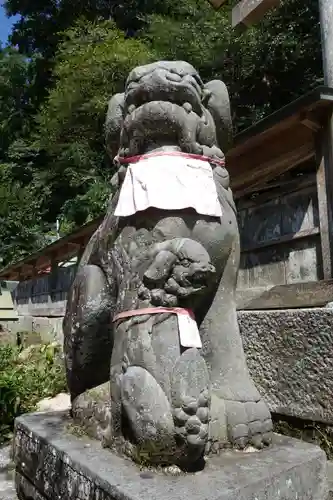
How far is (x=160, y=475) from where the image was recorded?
1.41 m

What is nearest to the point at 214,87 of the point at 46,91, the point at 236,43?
the point at 236,43

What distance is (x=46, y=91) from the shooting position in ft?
66.2

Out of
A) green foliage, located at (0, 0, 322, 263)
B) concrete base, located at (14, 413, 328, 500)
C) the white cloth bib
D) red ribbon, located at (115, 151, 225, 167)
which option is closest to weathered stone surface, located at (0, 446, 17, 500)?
concrete base, located at (14, 413, 328, 500)

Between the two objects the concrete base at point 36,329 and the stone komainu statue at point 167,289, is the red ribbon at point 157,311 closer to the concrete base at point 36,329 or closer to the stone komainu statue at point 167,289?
the stone komainu statue at point 167,289

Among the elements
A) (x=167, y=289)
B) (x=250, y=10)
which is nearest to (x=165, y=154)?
(x=167, y=289)

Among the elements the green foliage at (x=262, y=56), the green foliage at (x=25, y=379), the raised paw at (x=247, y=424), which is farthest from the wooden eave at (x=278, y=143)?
the green foliage at (x=262, y=56)

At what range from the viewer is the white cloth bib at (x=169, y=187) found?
5.68 feet

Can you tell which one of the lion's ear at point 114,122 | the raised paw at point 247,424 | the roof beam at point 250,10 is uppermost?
the roof beam at point 250,10

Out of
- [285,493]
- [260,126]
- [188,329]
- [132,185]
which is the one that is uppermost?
[260,126]

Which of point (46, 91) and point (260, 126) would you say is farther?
point (46, 91)

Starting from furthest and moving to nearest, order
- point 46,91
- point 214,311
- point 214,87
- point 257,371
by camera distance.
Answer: point 46,91 < point 257,371 < point 214,87 < point 214,311

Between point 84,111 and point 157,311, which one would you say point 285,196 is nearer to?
point 157,311

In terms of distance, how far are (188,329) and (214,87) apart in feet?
3.29

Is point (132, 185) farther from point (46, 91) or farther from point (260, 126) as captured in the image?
point (46, 91)
